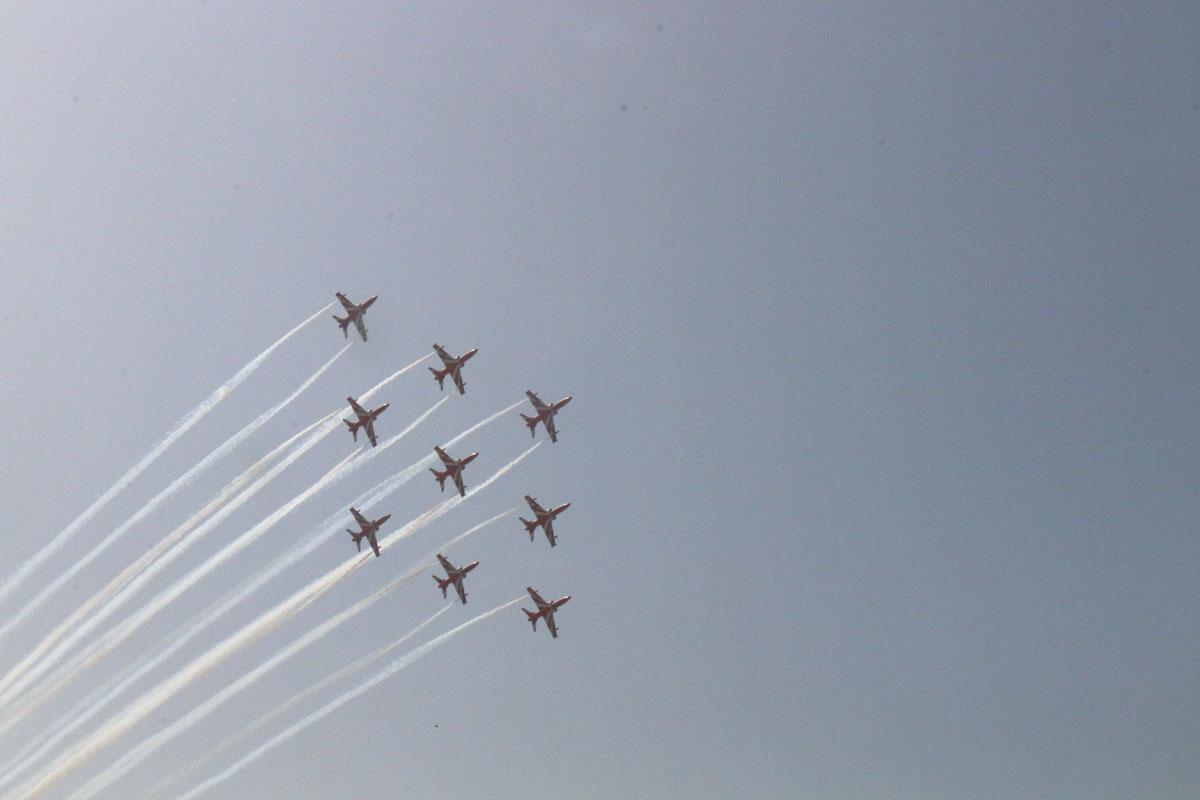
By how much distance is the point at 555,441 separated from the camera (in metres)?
106

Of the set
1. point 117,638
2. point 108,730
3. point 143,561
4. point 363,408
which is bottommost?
point 108,730

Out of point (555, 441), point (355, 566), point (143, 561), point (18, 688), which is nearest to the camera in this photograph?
point (18, 688)

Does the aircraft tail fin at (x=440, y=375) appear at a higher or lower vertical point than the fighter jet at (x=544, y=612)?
higher

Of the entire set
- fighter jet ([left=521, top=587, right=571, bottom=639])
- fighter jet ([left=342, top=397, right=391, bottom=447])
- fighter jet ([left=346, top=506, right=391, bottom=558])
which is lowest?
fighter jet ([left=521, top=587, right=571, bottom=639])

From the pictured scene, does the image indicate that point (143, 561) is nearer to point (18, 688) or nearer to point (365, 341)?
point (18, 688)

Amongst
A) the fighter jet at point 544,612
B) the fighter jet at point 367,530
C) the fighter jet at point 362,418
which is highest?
the fighter jet at point 362,418

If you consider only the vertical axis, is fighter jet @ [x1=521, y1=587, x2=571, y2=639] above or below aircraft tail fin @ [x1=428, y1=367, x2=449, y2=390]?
below

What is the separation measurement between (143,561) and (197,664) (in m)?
9.57

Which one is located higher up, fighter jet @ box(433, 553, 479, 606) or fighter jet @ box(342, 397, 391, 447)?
fighter jet @ box(342, 397, 391, 447)

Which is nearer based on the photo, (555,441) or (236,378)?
(236,378)

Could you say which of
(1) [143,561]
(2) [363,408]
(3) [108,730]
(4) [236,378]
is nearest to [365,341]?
(2) [363,408]

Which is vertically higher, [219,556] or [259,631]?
[219,556]

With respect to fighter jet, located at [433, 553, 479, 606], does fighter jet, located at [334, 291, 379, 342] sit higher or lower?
higher

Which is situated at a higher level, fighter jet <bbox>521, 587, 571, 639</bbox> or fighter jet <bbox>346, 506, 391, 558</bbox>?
fighter jet <bbox>346, 506, 391, 558</bbox>
